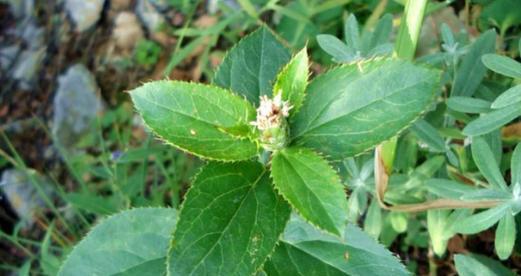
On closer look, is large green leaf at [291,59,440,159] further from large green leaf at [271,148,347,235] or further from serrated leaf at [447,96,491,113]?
serrated leaf at [447,96,491,113]

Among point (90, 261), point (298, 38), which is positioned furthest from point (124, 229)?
point (298, 38)

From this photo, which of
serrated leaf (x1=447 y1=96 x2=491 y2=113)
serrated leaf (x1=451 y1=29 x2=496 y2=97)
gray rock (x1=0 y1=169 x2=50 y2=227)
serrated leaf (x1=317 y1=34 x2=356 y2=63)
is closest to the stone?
gray rock (x1=0 y1=169 x2=50 y2=227)

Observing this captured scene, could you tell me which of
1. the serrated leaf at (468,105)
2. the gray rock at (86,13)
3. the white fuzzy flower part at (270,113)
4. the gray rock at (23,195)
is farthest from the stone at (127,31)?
the white fuzzy flower part at (270,113)

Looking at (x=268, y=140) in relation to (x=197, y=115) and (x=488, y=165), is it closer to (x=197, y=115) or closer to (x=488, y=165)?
(x=197, y=115)

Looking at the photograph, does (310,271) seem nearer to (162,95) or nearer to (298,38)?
(162,95)

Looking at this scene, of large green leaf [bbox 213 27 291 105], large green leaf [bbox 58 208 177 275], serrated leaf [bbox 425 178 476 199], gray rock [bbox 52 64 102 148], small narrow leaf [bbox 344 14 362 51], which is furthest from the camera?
gray rock [bbox 52 64 102 148]

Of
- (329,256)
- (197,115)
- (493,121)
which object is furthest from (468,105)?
(197,115)
